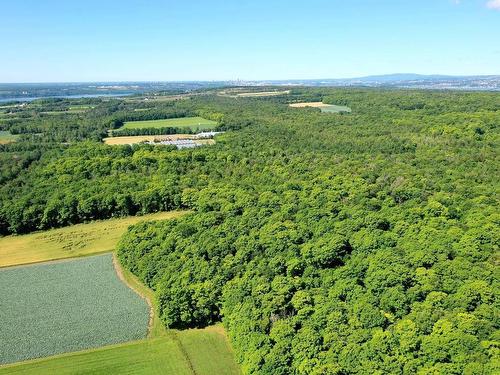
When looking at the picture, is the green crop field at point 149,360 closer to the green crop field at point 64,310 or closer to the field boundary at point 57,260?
the green crop field at point 64,310

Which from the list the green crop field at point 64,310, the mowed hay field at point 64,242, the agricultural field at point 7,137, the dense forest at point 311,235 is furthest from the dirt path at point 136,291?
the agricultural field at point 7,137

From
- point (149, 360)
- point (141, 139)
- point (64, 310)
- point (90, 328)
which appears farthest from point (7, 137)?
point (149, 360)

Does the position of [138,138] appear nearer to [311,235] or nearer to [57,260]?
[57,260]

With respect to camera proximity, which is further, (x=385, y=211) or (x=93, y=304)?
A: (x=385, y=211)

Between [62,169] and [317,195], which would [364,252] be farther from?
[62,169]

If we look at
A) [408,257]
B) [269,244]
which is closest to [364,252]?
[408,257]
